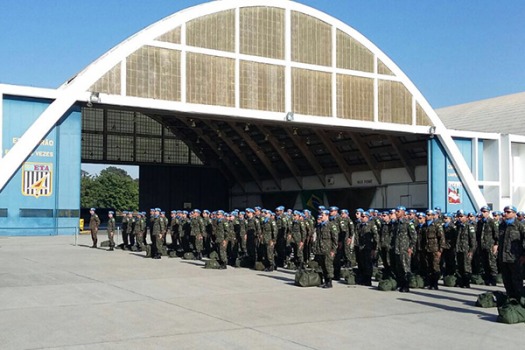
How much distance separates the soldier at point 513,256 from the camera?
10.2 m

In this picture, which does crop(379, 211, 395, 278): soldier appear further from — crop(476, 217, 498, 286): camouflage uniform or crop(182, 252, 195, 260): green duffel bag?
crop(182, 252, 195, 260): green duffel bag

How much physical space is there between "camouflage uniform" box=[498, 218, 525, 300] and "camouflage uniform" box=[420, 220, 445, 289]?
343 cm

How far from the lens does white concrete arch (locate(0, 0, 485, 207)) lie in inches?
987

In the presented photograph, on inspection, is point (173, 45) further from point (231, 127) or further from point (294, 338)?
point (294, 338)

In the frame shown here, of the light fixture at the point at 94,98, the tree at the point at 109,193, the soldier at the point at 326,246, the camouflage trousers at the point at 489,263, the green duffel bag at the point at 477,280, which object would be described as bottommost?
the green duffel bag at the point at 477,280

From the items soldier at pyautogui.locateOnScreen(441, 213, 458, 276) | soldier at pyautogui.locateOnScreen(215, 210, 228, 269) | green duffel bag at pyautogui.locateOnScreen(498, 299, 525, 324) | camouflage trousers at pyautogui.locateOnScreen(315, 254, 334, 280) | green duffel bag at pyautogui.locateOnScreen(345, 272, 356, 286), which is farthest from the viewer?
soldier at pyautogui.locateOnScreen(215, 210, 228, 269)

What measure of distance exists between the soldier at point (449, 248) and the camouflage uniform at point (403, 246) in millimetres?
1129

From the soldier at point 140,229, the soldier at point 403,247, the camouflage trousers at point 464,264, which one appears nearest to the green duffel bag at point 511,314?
the soldier at point 403,247

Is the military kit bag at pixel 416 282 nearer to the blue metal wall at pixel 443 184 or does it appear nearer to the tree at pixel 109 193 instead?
the blue metal wall at pixel 443 184

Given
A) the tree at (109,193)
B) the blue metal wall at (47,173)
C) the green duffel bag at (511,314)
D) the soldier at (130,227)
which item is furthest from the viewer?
the tree at (109,193)

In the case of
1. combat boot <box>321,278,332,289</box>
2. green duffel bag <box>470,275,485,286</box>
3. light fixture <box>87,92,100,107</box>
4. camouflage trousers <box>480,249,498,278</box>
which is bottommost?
green duffel bag <box>470,275,485,286</box>

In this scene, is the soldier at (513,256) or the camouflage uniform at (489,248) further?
the camouflage uniform at (489,248)

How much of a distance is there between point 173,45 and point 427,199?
658 inches

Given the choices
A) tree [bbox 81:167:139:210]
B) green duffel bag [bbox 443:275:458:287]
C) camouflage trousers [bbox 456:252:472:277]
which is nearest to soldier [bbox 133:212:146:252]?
green duffel bag [bbox 443:275:458:287]
